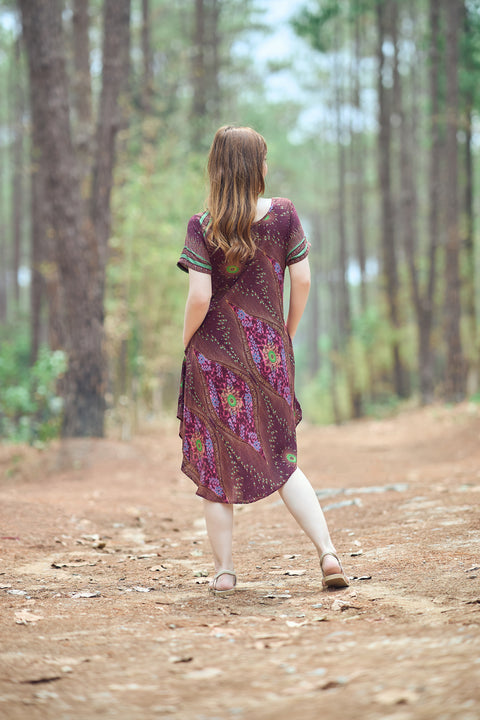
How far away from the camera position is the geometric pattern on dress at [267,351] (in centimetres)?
345

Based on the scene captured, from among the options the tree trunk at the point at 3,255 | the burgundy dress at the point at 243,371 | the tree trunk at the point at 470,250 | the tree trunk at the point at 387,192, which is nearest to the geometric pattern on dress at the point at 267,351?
the burgundy dress at the point at 243,371

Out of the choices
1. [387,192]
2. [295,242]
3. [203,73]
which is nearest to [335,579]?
[295,242]

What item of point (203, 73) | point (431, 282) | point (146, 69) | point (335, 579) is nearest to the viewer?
point (335, 579)

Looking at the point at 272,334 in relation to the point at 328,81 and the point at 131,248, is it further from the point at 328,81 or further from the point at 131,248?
the point at 328,81

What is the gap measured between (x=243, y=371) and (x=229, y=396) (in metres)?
0.13

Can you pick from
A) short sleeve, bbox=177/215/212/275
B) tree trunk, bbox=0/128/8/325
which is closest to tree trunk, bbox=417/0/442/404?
short sleeve, bbox=177/215/212/275

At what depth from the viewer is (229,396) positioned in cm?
345

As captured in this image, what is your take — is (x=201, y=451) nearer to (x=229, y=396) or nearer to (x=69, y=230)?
(x=229, y=396)

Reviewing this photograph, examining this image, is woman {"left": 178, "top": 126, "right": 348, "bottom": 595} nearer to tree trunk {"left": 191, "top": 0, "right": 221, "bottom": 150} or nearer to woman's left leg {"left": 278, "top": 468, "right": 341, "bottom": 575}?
woman's left leg {"left": 278, "top": 468, "right": 341, "bottom": 575}

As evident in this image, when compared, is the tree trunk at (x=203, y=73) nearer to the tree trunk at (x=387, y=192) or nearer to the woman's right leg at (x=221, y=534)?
the tree trunk at (x=387, y=192)

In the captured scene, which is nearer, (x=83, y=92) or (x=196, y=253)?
(x=196, y=253)

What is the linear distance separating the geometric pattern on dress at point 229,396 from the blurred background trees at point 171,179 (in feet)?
12.7

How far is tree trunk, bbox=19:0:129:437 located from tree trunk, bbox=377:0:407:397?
1003 cm

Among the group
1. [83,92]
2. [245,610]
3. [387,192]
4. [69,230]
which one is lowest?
[245,610]
